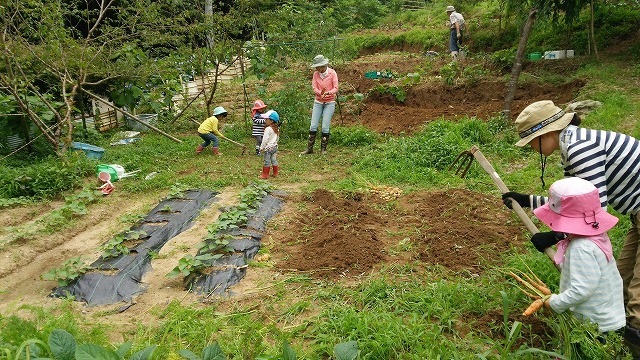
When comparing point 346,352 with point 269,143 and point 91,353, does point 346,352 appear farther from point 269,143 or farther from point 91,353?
point 269,143

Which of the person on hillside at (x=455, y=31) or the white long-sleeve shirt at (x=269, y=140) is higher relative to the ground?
the person on hillside at (x=455, y=31)

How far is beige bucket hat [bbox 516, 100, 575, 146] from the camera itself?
109 inches

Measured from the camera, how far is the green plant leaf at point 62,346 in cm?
198

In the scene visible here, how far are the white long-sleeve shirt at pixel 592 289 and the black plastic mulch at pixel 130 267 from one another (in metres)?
3.30

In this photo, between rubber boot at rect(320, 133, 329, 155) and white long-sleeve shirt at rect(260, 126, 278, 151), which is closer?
white long-sleeve shirt at rect(260, 126, 278, 151)

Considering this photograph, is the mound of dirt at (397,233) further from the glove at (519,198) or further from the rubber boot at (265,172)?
the rubber boot at (265,172)

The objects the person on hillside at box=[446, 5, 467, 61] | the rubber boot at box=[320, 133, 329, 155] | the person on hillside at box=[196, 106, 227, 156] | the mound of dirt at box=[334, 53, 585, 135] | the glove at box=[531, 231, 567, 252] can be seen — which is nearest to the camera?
the glove at box=[531, 231, 567, 252]

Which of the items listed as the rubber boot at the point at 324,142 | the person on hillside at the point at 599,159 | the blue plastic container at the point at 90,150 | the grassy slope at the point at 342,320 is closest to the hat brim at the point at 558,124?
the person on hillside at the point at 599,159

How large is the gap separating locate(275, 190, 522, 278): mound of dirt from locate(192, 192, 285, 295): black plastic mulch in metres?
0.28

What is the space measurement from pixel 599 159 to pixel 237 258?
3.05 m

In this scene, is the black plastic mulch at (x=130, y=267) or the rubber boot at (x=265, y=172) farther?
the rubber boot at (x=265, y=172)

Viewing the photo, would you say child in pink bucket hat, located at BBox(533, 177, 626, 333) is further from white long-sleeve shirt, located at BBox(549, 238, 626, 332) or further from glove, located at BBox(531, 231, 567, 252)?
glove, located at BBox(531, 231, 567, 252)

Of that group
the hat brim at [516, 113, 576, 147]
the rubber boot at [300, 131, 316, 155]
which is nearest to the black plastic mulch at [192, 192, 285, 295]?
the hat brim at [516, 113, 576, 147]

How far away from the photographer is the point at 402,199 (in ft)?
19.1
